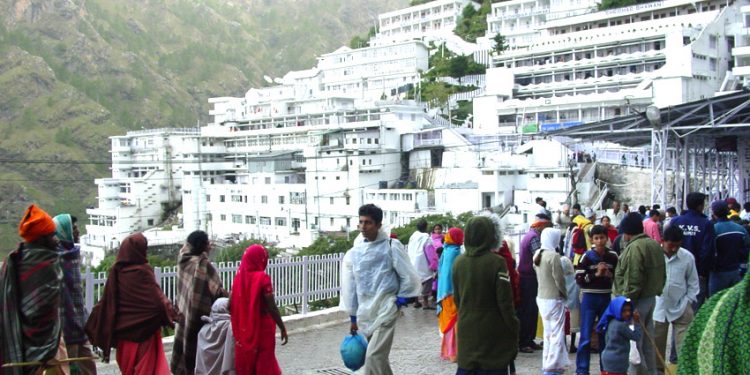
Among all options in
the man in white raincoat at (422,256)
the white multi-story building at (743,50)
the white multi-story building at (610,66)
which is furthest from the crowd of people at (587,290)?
the white multi-story building at (743,50)

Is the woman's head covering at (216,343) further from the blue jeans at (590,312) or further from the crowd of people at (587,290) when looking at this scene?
the blue jeans at (590,312)

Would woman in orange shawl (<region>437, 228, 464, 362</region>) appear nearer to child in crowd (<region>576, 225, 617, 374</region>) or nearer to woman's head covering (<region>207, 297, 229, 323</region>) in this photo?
child in crowd (<region>576, 225, 617, 374</region>)

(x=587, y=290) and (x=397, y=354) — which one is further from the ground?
(x=587, y=290)

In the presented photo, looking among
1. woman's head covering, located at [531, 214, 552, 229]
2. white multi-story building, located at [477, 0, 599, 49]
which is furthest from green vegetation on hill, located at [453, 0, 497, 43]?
woman's head covering, located at [531, 214, 552, 229]

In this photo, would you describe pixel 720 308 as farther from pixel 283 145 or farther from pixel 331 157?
pixel 283 145

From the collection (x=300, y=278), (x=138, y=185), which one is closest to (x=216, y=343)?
(x=300, y=278)

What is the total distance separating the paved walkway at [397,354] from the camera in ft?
23.7

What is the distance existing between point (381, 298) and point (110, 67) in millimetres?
114946

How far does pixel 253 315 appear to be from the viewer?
5582 mm

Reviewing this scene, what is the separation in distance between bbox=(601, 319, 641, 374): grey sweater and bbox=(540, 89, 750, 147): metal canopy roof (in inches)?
466

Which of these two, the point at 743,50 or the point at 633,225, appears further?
the point at 743,50

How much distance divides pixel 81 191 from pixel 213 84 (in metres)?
47.6

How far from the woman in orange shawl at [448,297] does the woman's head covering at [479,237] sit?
238 cm

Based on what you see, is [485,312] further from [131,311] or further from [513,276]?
[131,311]
